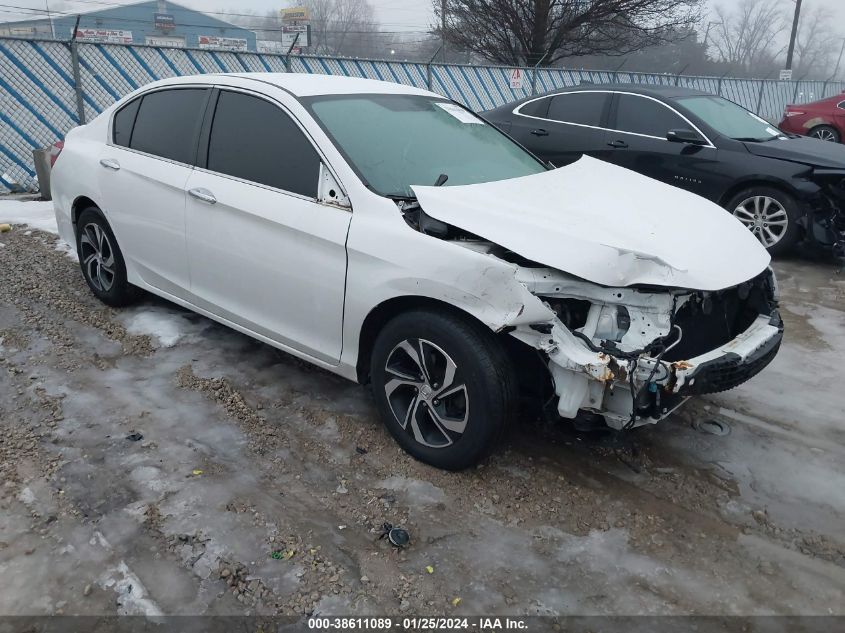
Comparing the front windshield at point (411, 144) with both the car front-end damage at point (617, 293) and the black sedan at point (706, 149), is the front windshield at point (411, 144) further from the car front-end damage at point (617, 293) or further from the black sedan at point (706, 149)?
the black sedan at point (706, 149)

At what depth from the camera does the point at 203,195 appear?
389cm

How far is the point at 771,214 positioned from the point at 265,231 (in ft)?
17.9

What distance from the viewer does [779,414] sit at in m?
3.94

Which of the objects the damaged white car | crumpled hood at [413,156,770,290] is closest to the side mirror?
the damaged white car

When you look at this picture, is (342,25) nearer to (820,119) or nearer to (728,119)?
(820,119)

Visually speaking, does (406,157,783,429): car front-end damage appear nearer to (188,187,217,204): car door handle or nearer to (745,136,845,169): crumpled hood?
(188,187,217,204): car door handle

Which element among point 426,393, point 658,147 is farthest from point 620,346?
point 658,147

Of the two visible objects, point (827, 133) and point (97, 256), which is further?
point (827, 133)

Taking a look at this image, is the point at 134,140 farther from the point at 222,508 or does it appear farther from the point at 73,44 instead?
the point at 73,44

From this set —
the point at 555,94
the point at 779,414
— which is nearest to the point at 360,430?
the point at 779,414

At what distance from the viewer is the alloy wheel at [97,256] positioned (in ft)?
16.1

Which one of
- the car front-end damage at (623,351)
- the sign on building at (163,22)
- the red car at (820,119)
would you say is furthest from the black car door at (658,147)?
the sign on building at (163,22)

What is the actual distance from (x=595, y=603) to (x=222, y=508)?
1578 mm

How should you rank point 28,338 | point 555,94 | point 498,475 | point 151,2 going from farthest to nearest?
1. point 151,2
2. point 555,94
3. point 28,338
4. point 498,475
